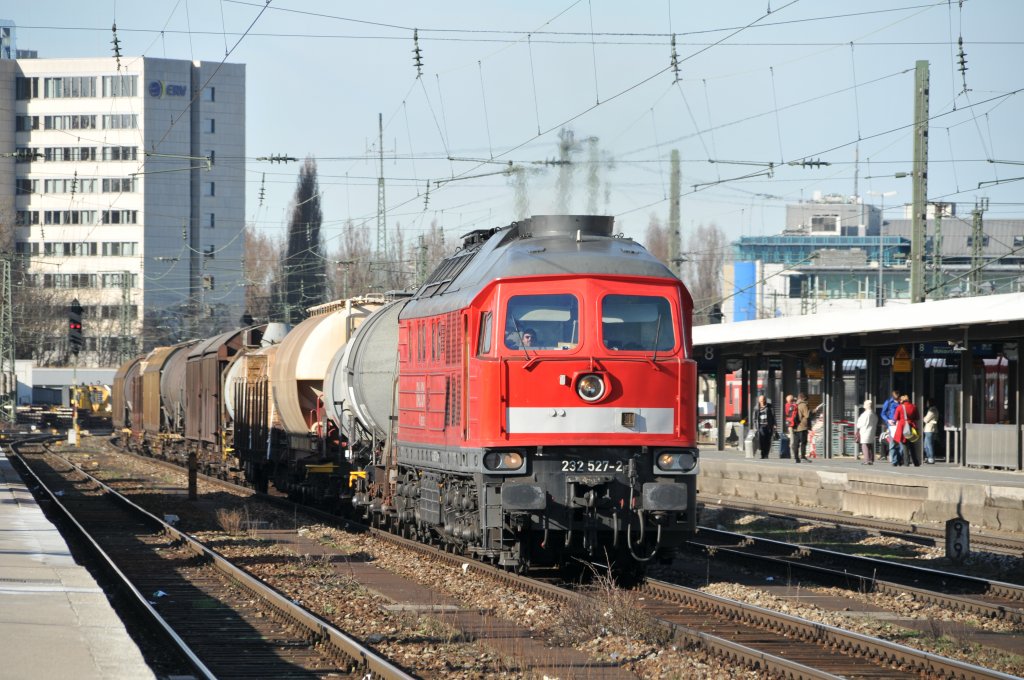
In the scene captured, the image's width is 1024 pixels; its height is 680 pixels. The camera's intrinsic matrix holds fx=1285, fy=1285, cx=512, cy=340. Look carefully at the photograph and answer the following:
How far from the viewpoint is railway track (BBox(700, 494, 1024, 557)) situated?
771 inches

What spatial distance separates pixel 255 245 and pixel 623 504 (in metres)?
105

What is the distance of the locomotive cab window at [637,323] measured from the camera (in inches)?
538


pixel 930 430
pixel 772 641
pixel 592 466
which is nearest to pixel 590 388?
pixel 592 466

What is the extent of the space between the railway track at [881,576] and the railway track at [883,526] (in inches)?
112

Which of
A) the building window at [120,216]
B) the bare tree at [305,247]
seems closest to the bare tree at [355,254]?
the bare tree at [305,247]

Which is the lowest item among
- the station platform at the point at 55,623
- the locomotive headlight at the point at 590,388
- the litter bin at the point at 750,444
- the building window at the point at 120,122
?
the station platform at the point at 55,623

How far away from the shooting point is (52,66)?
113812 mm

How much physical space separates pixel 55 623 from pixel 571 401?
5.49m

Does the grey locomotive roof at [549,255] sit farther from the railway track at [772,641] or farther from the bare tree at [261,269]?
the bare tree at [261,269]

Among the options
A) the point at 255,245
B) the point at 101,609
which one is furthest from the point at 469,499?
the point at 255,245

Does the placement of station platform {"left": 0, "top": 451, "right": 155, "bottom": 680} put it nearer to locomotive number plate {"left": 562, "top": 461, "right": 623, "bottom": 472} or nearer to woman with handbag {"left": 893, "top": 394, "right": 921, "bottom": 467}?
locomotive number plate {"left": 562, "top": 461, "right": 623, "bottom": 472}

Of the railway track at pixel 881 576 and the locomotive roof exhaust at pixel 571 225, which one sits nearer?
the railway track at pixel 881 576

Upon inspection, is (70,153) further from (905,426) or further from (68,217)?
(905,426)

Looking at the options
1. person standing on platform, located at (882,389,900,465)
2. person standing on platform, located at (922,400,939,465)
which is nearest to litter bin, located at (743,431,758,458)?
person standing on platform, located at (882,389,900,465)
